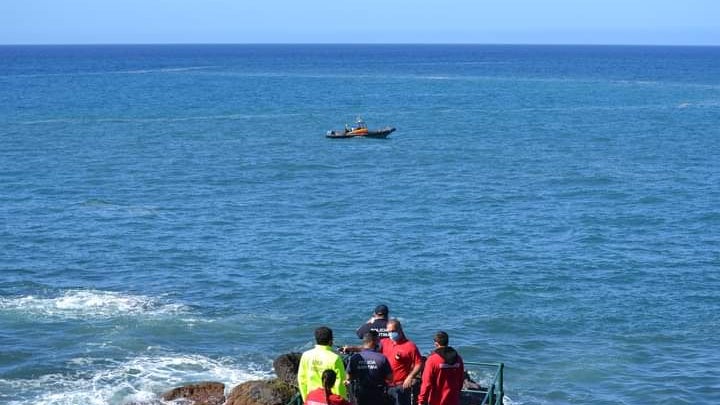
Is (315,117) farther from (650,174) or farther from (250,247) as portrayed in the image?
(250,247)

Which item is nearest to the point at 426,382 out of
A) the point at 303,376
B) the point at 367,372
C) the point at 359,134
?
the point at 367,372

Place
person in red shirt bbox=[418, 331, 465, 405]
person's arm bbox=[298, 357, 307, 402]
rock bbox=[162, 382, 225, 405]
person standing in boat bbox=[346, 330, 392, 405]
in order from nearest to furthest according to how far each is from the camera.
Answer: person's arm bbox=[298, 357, 307, 402] → person in red shirt bbox=[418, 331, 465, 405] → person standing in boat bbox=[346, 330, 392, 405] → rock bbox=[162, 382, 225, 405]

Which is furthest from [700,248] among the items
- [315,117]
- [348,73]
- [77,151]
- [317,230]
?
[348,73]

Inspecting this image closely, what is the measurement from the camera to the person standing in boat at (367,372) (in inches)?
544

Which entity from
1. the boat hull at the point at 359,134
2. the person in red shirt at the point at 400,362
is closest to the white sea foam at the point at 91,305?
the person in red shirt at the point at 400,362

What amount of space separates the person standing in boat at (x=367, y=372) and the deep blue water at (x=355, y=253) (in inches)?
416

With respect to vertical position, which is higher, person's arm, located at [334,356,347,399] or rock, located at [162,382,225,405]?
person's arm, located at [334,356,347,399]

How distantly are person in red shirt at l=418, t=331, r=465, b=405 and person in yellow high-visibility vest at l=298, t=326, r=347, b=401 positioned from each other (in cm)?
139

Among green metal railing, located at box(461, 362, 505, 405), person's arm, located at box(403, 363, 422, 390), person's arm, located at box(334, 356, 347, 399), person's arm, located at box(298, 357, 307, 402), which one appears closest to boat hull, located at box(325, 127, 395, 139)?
green metal railing, located at box(461, 362, 505, 405)

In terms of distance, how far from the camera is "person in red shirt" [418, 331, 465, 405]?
1358 cm

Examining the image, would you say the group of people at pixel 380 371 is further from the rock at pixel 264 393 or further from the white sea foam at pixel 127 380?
the white sea foam at pixel 127 380

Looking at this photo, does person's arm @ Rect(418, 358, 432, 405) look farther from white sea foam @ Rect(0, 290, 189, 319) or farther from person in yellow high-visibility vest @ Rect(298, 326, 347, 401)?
white sea foam @ Rect(0, 290, 189, 319)

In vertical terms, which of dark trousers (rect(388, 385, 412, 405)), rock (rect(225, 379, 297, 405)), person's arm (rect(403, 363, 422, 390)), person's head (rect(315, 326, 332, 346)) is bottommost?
rock (rect(225, 379, 297, 405))

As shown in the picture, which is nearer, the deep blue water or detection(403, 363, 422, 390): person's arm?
detection(403, 363, 422, 390): person's arm
